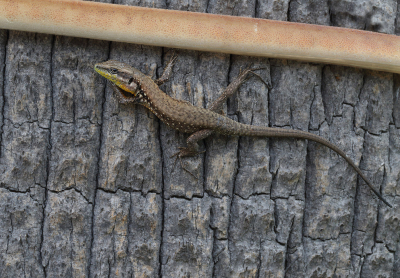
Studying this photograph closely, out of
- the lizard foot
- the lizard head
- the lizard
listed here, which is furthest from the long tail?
the lizard head

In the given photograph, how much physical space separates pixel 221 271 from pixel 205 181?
24.8 inches

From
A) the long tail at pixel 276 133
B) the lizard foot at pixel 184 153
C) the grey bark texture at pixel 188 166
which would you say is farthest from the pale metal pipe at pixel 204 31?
the lizard foot at pixel 184 153

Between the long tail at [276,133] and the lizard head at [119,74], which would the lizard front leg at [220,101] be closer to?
the long tail at [276,133]

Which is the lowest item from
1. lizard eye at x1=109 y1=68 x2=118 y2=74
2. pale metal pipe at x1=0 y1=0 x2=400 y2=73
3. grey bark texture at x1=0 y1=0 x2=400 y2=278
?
grey bark texture at x1=0 y1=0 x2=400 y2=278

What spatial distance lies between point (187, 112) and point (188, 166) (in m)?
0.39

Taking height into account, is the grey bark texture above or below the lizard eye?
below

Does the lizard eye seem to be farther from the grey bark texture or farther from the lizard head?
the grey bark texture

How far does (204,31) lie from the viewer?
7.07ft

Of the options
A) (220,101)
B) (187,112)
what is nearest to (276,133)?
(220,101)

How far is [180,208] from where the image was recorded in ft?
7.37

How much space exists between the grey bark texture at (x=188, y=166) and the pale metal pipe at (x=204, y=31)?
11 centimetres

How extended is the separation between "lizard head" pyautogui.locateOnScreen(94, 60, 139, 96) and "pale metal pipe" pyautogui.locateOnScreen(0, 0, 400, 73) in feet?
0.54

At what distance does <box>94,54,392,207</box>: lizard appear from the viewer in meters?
2.25

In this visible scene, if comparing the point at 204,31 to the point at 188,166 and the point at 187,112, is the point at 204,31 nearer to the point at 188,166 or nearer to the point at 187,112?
the point at 187,112
